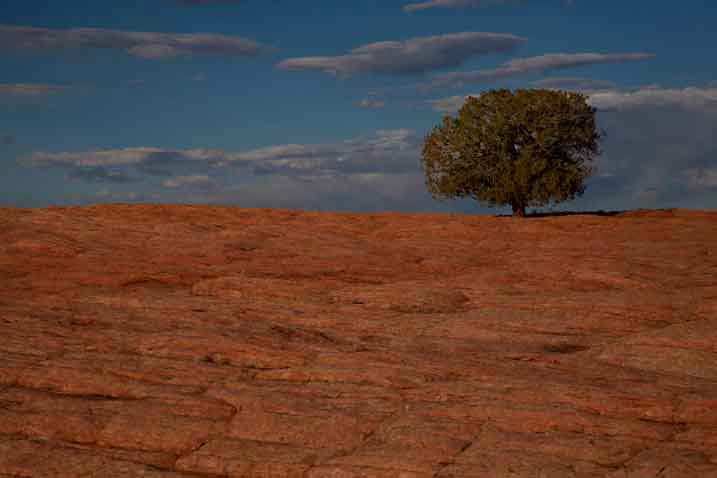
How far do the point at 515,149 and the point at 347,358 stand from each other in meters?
54.4

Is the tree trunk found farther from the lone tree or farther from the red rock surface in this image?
the red rock surface

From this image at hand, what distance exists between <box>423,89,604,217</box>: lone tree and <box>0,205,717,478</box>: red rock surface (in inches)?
1161

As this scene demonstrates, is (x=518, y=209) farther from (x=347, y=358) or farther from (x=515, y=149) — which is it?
(x=347, y=358)

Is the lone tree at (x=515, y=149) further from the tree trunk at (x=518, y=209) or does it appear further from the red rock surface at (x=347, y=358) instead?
the red rock surface at (x=347, y=358)

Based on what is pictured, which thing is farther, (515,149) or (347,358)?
(515,149)

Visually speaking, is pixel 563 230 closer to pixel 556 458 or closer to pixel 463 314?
pixel 463 314

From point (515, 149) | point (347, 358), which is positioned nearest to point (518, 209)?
point (515, 149)

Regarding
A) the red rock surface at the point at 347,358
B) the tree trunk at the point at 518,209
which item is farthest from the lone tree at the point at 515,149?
the red rock surface at the point at 347,358

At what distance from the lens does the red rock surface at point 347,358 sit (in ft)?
61.3

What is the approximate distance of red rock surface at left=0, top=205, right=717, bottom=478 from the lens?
18.7m

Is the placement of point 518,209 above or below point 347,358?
above

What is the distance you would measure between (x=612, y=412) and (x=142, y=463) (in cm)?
1147

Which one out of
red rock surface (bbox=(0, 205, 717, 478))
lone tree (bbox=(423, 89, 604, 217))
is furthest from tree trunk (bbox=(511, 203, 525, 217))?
red rock surface (bbox=(0, 205, 717, 478))

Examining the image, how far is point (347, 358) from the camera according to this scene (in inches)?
953
